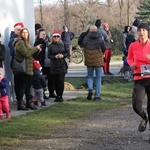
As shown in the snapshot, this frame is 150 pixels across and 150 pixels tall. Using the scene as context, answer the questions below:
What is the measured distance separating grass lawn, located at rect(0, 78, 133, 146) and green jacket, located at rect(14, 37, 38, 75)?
104 centimetres

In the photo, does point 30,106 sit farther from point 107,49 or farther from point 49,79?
point 107,49

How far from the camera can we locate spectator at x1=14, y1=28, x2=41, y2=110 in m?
11.1

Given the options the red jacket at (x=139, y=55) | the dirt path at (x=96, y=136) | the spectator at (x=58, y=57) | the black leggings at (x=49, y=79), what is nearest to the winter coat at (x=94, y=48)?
the spectator at (x=58, y=57)

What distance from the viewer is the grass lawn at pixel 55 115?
8766mm

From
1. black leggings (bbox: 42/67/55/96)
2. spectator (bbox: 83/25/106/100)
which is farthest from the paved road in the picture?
spectator (bbox: 83/25/106/100)

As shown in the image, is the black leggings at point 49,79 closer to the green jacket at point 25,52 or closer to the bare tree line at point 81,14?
the green jacket at point 25,52

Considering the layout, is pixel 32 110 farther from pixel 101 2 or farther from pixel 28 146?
pixel 101 2

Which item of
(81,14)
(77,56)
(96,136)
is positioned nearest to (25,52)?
(96,136)

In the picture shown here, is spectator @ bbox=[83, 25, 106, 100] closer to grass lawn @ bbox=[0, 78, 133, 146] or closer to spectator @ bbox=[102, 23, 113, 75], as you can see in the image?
grass lawn @ bbox=[0, 78, 133, 146]

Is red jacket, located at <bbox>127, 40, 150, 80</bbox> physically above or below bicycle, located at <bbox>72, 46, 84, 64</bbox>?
above

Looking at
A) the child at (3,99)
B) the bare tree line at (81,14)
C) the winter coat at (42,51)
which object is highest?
the bare tree line at (81,14)

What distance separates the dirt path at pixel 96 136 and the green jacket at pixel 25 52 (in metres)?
1.91

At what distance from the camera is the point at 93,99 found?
43.3 ft

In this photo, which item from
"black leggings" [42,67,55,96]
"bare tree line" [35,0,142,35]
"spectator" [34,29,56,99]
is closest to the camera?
"spectator" [34,29,56,99]
